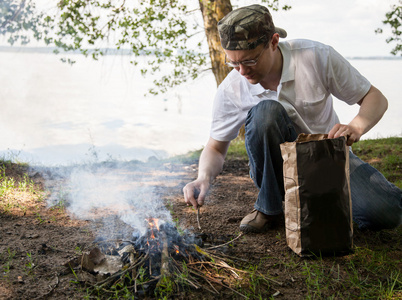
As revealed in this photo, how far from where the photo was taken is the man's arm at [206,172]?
2.40 m

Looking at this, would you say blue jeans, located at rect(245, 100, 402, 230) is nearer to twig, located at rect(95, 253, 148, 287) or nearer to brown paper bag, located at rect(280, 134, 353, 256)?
brown paper bag, located at rect(280, 134, 353, 256)

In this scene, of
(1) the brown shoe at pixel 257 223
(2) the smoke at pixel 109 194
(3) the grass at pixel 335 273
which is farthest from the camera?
(2) the smoke at pixel 109 194

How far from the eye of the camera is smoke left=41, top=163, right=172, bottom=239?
325cm

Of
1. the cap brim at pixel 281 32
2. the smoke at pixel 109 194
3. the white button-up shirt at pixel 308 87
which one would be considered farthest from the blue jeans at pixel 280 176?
the smoke at pixel 109 194

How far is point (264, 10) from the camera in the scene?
8.01 feet

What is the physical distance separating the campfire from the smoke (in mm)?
195

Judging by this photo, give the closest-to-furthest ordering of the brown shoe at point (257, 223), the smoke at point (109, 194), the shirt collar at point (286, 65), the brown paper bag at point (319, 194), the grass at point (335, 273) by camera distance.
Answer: the grass at point (335, 273) → the brown paper bag at point (319, 194) → the shirt collar at point (286, 65) → the brown shoe at point (257, 223) → the smoke at point (109, 194)

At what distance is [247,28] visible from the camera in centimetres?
233

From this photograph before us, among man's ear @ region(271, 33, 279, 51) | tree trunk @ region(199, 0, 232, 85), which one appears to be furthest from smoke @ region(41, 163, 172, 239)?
tree trunk @ region(199, 0, 232, 85)

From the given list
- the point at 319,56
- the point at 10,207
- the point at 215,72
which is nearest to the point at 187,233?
the point at 319,56

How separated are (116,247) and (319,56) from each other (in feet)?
6.37

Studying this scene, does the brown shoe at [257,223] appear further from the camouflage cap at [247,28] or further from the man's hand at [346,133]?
the camouflage cap at [247,28]

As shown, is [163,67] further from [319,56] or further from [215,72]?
[319,56]

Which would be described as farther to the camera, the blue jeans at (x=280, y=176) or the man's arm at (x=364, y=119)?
the blue jeans at (x=280, y=176)
